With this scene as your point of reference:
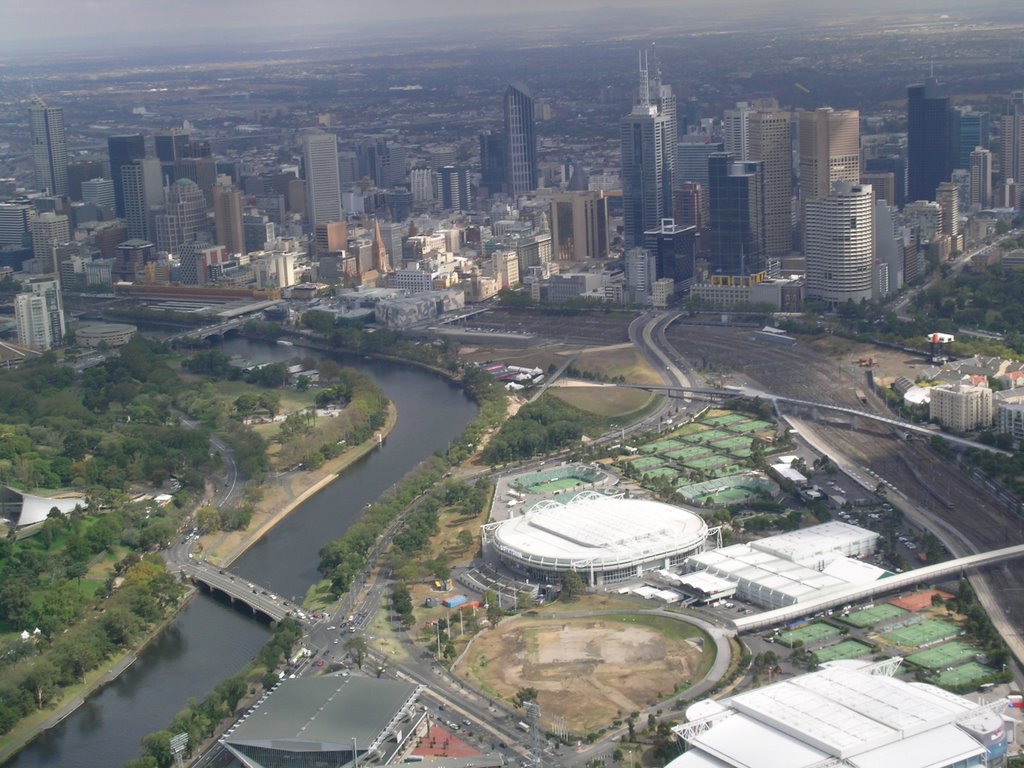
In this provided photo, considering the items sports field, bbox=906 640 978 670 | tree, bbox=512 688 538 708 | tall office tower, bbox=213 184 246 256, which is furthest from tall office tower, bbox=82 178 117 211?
sports field, bbox=906 640 978 670

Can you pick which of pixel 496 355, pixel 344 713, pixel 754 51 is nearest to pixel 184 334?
pixel 496 355

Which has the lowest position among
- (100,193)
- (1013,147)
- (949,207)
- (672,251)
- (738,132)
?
(672,251)

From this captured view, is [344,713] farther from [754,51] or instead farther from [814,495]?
[754,51]

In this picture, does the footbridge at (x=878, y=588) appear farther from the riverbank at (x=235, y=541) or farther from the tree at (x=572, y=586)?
the riverbank at (x=235, y=541)

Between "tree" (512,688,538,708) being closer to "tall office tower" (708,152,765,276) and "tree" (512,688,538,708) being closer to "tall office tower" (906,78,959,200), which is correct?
"tall office tower" (708,152,765,276)

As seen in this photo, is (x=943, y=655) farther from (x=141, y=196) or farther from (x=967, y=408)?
(x=141, y=196)

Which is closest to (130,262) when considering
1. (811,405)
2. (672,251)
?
(672,251)
